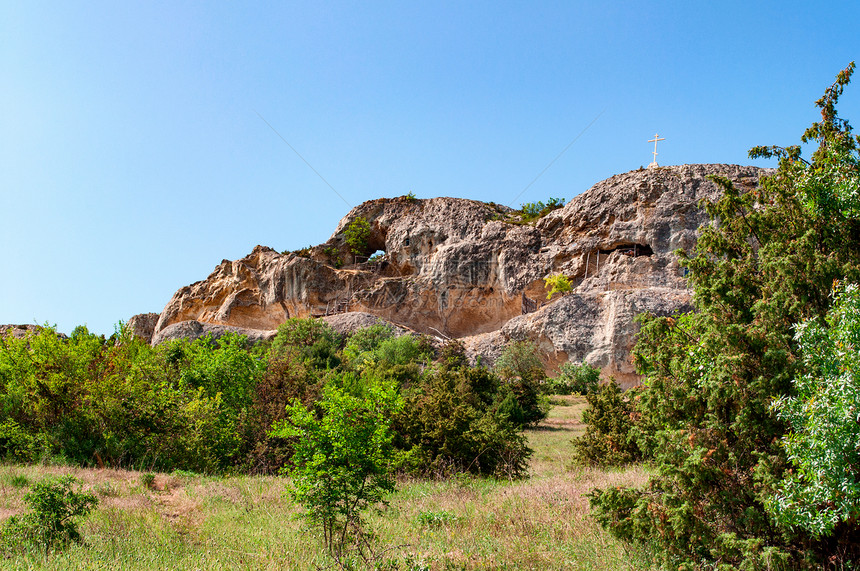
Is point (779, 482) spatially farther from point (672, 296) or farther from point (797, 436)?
point (672, 296)

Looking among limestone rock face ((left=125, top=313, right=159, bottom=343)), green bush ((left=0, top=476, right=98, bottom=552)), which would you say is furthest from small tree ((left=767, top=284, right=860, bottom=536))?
limestone rock face ((left=125, top=313, right=159, bottom=343))

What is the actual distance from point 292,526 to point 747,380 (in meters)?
5.59

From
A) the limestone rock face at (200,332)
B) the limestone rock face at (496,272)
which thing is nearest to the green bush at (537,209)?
the limestone rock face at (496,272)

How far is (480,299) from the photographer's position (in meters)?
46.4

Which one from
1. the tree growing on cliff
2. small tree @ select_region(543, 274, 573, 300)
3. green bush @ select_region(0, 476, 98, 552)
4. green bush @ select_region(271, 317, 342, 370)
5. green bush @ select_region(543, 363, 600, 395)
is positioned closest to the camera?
the tree growing on cliff

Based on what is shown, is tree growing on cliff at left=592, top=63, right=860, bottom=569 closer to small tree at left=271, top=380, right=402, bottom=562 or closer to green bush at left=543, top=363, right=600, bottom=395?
small tree at left=271, top=380, right=402, bottom=562

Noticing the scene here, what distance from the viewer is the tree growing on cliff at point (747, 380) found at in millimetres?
5266

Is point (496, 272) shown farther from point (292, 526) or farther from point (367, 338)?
point (292, 526)

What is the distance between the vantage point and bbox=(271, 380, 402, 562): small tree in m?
6.32

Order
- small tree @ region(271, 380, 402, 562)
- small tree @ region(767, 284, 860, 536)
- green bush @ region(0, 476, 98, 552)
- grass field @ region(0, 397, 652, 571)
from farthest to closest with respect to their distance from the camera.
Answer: small tree @ region(271, 380, 402, 562), green bush @ region(0, 476, 98, 552), grass field @ region(0, 397, 652, 571), small tree @ region(767, 284, 860, 536)

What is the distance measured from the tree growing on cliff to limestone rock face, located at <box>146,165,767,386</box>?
29.7 meters

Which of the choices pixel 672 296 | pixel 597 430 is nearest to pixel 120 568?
pixel 597 430

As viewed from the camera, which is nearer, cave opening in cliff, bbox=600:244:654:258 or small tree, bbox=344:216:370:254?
cave opening in cliff, bbox=600:244:654:258

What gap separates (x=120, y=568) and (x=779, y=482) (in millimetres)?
5822
